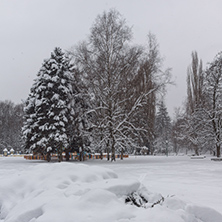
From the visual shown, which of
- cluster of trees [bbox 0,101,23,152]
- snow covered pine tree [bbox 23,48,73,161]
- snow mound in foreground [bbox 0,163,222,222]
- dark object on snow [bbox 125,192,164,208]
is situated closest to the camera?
snow mound in foreground [bbox 0,163,222,222]

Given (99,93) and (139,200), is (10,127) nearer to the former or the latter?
(99,93)

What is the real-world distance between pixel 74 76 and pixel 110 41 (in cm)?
454

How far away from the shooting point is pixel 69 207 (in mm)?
3734

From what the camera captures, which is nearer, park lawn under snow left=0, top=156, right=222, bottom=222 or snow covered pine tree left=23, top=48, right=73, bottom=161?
park lawn under snow left=0, top=156, right=222, bottom=222

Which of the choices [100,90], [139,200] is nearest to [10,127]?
[100,90]

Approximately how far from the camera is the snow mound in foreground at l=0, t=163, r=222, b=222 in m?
3.56

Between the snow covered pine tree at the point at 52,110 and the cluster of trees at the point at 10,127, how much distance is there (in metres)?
34.9

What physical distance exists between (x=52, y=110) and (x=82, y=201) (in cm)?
1862

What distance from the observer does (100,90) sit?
2202 cm

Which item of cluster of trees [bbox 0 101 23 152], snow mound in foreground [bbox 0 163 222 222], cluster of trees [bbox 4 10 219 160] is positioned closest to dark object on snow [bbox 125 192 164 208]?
snow mound in foreground [bbox 0 163 222 222]

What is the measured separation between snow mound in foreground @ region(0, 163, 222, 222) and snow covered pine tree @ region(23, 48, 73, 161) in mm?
15166

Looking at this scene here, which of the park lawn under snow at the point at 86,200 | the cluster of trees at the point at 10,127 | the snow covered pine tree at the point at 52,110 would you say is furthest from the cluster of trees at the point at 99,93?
the cluster of trees at the point at 10,127

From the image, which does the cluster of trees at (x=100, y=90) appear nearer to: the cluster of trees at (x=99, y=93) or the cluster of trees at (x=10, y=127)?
the cluster of trees at (x=99, y=93)

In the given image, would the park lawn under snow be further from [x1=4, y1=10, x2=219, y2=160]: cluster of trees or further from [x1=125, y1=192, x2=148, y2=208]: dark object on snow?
[x1=4, y1=10, x2=219, y2=160]: cluster of trees
